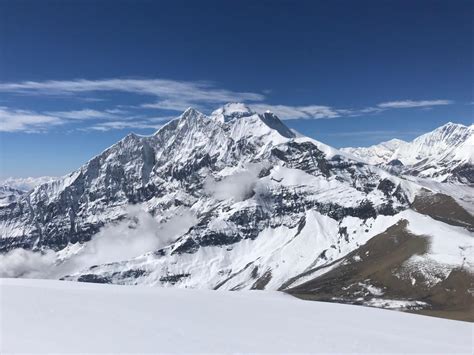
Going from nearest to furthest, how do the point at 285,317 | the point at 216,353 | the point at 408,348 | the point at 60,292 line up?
the point at 216,353 → the point at 408,348 → the point at 285,317 → the point at 60,292

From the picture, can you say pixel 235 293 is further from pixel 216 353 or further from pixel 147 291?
pixel 216 353

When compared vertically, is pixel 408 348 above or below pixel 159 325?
below

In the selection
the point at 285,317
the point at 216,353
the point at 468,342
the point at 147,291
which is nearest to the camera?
the point at 216,353

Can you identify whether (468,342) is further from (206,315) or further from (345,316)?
(206,315)

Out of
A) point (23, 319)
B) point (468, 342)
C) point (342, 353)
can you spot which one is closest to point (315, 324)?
point (342, 353)

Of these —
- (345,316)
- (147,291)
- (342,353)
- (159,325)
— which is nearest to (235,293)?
(147,291)

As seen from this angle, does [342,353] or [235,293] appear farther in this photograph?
[235,293]
